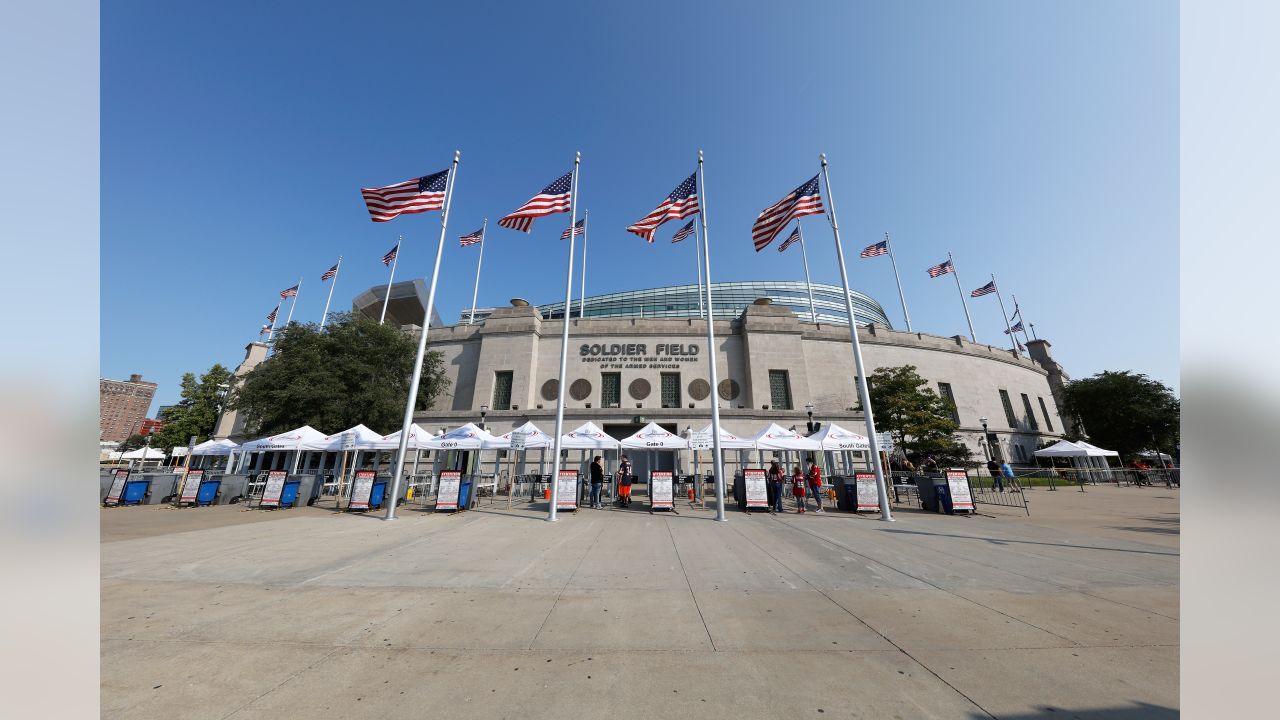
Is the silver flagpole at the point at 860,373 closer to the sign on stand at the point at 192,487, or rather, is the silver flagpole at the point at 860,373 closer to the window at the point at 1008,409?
the sign on stand at the point at 192,487

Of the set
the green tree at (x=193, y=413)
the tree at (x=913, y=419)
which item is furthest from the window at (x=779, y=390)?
the green tree at (x=193, y=413)

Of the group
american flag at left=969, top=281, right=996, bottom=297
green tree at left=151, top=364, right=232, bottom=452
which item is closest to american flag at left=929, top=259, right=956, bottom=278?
american flag at left=969, top=281, right=996, bottom=297

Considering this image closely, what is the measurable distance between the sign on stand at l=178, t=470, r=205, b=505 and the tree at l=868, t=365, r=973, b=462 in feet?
116

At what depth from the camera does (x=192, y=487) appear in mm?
18000

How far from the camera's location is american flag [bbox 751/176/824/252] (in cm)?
→ 1548

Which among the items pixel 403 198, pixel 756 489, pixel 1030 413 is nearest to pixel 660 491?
pixel 756 489

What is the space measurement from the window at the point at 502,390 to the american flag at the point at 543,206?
61.3 ft

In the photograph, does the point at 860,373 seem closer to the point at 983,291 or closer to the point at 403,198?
the point at 403,198

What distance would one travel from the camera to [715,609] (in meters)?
5.27

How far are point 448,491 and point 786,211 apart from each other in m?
15.4

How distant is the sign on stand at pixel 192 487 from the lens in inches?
695

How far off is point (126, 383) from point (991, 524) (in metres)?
217

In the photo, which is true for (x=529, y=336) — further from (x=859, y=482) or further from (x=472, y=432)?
(x=859, y=482)

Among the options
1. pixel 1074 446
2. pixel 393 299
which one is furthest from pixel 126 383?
pixel 1074 446
